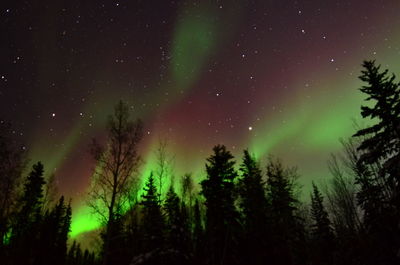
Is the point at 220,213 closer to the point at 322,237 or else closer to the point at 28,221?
the point at 322,237

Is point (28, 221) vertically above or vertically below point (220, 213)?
above

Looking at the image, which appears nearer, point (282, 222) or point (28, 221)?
point (282, 222)

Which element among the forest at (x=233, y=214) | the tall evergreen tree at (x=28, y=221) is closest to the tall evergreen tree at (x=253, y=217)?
the forest at (x=233, y=214)

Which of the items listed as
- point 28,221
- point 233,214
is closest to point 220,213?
point 233,214

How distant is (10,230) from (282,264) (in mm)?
36524

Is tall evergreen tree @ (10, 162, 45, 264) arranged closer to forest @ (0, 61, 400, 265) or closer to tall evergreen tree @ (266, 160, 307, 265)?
forest @ (0, 61, 400, 265)

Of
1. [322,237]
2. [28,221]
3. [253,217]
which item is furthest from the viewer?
[322,237]

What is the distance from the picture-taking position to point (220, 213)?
27.4 meters

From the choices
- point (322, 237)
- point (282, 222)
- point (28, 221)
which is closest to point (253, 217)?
point (282, 222)

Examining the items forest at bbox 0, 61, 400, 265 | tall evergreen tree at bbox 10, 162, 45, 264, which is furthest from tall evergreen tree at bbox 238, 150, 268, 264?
tall evergreen tree at bbox 10, 162, 45, 264

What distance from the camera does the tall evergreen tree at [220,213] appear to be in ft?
90.1

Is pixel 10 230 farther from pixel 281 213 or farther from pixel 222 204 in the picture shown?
pixel 281 213

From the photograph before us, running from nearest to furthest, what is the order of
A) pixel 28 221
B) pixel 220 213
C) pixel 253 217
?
pixel 220 213
pixel 253 217
pixel 28 221

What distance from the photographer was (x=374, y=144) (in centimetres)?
1833
